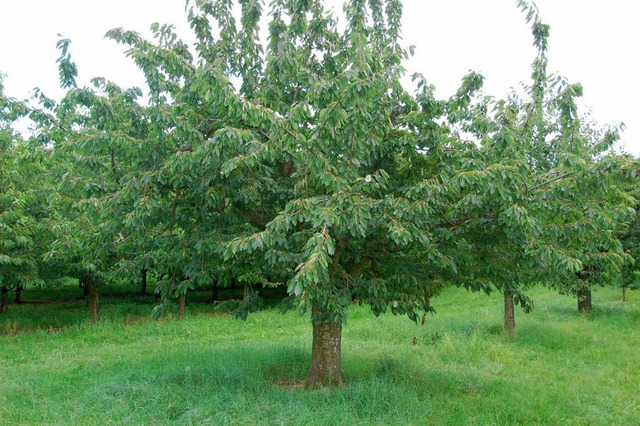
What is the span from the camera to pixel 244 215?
6.61m

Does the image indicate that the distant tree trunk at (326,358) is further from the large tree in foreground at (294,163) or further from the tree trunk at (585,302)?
the tree trunk at (585,302)

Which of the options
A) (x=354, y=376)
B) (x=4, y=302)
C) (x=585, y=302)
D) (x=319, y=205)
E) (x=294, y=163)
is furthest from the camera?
(x=4, y=302)

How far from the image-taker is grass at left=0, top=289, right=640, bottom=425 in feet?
19.5

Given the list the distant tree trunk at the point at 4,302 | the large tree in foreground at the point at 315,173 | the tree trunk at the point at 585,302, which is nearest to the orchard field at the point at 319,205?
the large tree in foreground at the point at 315,173

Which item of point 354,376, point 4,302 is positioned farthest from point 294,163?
point 4,302

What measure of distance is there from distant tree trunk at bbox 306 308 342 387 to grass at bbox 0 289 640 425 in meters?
0.34

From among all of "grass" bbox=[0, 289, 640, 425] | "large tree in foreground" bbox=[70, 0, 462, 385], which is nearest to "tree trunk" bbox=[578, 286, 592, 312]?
"grass" bbox=[0, 289, 640, 425]

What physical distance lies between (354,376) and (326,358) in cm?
90

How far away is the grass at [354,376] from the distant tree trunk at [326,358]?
1.13 ft

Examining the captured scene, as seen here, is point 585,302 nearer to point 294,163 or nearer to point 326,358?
point 326,358

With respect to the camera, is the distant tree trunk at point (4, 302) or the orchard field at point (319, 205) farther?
the distant tree trunk at point (4, 302)

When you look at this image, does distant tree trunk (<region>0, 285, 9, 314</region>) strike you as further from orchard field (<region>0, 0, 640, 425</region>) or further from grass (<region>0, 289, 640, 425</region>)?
orchard field (<region>0, 0, 640, 425</region>)

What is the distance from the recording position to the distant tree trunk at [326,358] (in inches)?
281

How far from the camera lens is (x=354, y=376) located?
7812mm
